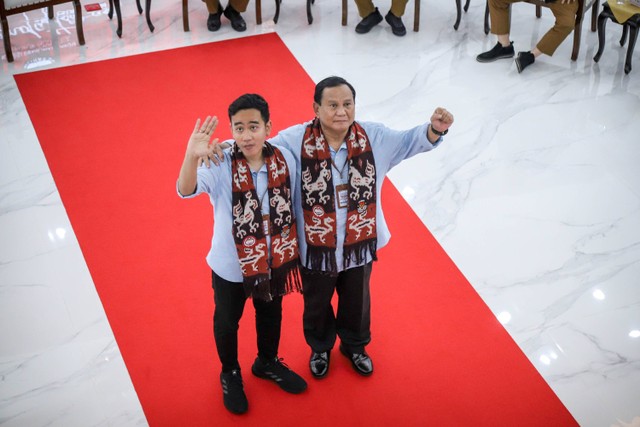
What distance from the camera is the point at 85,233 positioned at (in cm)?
455

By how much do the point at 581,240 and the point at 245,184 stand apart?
2.29 metres

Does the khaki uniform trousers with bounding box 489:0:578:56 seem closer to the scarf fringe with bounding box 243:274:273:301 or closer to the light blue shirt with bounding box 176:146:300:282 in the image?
the light blue shirt with bounding box 176:146:300:282

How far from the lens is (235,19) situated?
665 cm

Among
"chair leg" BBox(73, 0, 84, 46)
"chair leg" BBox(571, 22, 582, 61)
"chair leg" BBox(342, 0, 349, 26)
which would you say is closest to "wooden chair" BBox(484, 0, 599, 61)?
"chair leg" BBox(571, 22, 582, 61)

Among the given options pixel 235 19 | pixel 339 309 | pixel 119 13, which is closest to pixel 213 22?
pixel 235 19

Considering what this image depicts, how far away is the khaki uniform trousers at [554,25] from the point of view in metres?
5.99

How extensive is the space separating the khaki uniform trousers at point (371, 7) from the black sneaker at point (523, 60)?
1072mm

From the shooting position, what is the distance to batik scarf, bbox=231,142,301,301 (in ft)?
9.84

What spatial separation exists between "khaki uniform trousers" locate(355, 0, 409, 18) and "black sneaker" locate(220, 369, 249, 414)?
3.95m

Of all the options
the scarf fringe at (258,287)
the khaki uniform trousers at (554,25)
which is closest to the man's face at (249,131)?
the scarf fringe at (258,287)

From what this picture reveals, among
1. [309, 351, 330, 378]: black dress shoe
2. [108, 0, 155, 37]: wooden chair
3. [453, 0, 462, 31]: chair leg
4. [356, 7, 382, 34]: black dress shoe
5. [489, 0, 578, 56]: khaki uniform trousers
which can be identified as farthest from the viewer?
[356, 7, 382, 34]: black dress shoe

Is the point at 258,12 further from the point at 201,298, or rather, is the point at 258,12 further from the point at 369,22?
the point at 201,298

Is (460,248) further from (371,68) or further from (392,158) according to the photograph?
(371,68)

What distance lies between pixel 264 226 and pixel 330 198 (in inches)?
10.8
